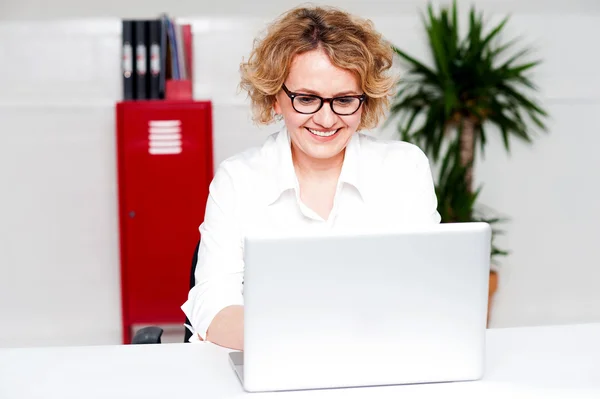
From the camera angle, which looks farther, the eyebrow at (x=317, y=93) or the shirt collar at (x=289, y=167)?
the shirt collar at (x=289, y=167)

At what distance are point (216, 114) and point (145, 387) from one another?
2.71 m

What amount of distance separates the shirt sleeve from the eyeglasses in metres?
0.26

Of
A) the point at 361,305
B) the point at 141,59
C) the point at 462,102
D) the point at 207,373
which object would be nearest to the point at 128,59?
the point at 141,59

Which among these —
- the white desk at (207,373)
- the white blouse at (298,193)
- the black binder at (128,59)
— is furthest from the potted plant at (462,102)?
the white desk at (207,373)

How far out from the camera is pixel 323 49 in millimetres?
2049

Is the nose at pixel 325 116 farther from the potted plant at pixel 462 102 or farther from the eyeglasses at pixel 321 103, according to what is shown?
the potted plant at pixel 462 102

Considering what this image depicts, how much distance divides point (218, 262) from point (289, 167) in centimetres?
33

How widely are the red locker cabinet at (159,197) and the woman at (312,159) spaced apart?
5.28 feet

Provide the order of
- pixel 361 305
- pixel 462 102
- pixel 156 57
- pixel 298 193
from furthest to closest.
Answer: pixel 462 102 < pixel 156 57 < pixel 298 193 < pixel 361 305

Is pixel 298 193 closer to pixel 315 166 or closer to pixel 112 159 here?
pixel 315 166

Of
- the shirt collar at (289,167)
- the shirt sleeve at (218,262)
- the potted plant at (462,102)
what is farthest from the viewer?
the potted plant at (462,102)

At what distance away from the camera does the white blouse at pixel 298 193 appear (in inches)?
82.7

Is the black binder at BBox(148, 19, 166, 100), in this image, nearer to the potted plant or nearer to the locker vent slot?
the locker vent slot

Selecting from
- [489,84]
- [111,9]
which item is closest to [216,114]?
[111,9]
